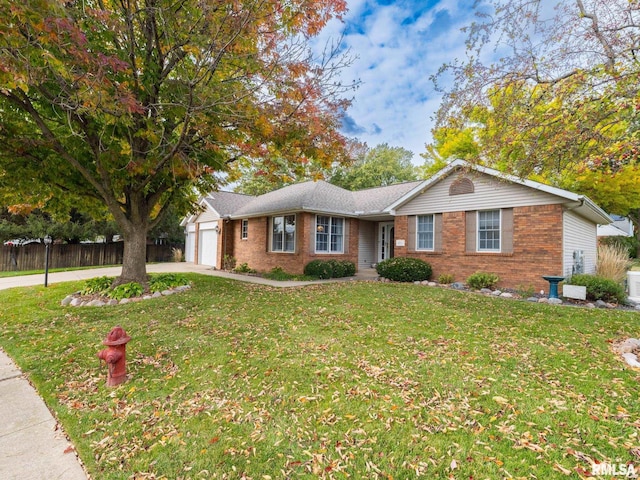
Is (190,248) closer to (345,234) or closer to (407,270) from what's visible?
(345,234)

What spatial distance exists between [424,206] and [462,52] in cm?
676

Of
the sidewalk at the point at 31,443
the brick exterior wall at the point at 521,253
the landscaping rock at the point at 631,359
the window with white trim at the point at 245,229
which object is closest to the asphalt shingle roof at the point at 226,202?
the window with white trim at the point at 245,229

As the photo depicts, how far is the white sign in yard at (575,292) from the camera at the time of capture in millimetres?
7980

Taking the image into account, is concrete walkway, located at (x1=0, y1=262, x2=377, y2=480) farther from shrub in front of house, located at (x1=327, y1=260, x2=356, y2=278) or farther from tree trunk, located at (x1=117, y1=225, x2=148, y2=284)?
shrub in front of house, located at (x1=327, y1=260, x2=356, y2=278)

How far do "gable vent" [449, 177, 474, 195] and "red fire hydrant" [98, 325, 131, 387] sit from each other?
34.6 ft

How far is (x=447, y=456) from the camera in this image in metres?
2.39

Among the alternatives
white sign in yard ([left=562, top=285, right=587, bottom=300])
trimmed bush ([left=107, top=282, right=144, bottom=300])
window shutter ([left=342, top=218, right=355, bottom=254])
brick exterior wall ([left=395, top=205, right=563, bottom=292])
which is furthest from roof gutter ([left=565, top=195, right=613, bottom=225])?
trimmed bush ([left=107, top=282, right=144, bottom=300])

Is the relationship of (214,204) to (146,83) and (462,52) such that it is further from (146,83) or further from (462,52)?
(462,52)

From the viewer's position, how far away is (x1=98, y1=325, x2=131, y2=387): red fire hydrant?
3537 millimetres

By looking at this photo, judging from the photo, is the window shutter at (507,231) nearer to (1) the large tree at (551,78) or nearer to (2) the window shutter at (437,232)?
(2) the window shutter at (437,232)

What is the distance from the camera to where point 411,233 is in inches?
490

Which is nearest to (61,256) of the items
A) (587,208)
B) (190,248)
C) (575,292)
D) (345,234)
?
(190,248)

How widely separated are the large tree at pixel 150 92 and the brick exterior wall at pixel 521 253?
605 centimetres

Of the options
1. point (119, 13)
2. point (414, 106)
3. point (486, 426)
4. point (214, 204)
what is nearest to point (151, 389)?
point (486, 426)
